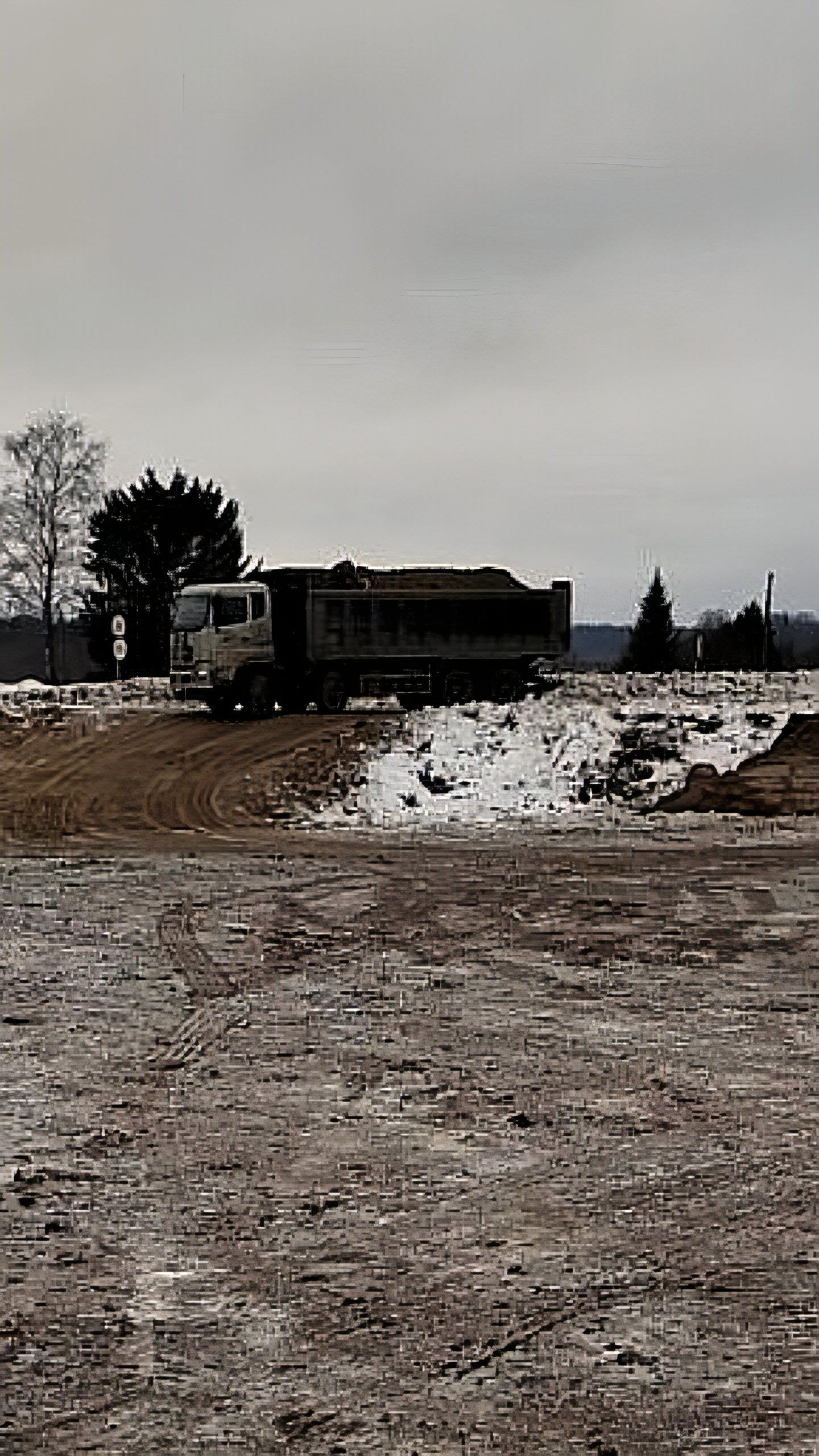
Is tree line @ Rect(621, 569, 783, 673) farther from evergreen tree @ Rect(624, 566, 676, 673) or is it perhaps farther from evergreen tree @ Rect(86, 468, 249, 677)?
evergreen tree @ Rect(86, 468, 249, 677)

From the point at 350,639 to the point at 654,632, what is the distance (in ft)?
128

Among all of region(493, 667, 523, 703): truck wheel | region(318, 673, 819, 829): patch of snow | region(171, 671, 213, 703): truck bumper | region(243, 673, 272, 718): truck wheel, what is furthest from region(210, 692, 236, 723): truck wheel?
region(493, 667, 523, 703): truck wheel

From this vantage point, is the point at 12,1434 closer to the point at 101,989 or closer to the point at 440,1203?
the point at 440,1203

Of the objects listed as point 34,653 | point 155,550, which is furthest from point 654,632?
point 34,653

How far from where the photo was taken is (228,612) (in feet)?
94.7

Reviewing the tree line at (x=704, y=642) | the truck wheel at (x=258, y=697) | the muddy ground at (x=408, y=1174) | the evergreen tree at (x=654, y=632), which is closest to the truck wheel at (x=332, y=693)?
the truck wheel at (x=258, y=697)

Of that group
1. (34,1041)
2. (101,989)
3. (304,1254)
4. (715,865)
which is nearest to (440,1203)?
(304,1254)

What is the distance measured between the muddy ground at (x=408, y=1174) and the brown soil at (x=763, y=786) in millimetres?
8916

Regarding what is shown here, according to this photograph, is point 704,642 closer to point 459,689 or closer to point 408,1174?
point 459,689

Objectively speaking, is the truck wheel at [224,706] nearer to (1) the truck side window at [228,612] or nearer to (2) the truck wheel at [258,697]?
(2) the truck wheel at [258,697]

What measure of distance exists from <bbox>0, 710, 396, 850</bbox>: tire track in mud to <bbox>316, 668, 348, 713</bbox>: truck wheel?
3.49 ft

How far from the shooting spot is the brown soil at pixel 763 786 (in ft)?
75.7

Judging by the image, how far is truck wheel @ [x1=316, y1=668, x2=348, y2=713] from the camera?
96.4 feet

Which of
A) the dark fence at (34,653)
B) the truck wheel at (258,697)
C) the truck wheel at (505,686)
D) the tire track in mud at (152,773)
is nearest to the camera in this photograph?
the tire track in mud at (152,773)
